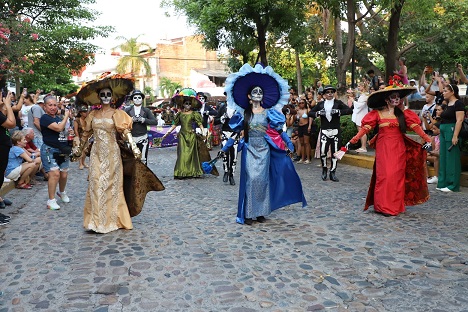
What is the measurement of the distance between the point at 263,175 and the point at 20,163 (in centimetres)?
553

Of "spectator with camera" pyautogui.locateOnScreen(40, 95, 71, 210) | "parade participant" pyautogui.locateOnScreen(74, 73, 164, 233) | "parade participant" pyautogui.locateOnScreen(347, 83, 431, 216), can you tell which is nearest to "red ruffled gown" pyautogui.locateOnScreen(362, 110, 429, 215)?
"parade participant" pyautogui.locateOnScreen(347, 83, 431, 216)

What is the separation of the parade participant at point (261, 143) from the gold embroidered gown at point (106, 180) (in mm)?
1517

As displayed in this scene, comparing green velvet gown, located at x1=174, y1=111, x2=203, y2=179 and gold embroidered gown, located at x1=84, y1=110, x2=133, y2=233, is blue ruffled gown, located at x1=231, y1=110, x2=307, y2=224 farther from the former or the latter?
green velvet gown, located at x1=174, y1=111, x2=203, y2=179

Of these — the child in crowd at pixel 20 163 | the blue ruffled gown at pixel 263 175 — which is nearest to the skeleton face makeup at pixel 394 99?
the blue ruffled gown at pixel 263 175

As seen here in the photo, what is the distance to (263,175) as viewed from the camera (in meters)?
6.64

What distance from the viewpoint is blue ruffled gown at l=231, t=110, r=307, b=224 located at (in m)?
6.61

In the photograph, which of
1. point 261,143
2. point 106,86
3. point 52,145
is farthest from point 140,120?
point 261,143

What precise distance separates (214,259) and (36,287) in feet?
5.58

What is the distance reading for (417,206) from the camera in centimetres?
766

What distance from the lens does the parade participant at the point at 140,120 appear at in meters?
10.8

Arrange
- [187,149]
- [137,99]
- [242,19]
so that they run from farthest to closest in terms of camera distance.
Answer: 1. [242,19]
2. [187,149]
3. [137,99]

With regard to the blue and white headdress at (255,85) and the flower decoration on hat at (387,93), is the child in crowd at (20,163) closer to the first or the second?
the blue and white headdress at (255,85)

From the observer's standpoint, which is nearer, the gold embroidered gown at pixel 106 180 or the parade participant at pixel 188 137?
the gold embroidered gown at pixel 106 180

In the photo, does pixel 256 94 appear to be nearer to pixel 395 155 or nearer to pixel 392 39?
pixel 395 155
